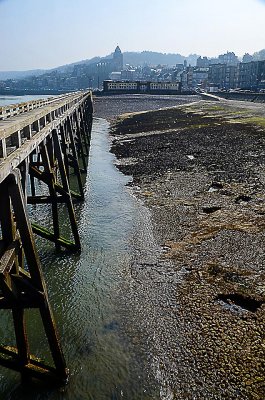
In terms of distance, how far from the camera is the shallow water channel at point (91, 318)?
27.2 feet

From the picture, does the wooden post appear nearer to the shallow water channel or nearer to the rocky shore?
the shallow water channel

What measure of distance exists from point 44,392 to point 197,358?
12.0ft

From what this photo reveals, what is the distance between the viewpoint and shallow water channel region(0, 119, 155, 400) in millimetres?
8297

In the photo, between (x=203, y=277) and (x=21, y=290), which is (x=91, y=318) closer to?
(x=21, y=290)

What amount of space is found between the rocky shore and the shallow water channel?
65 cm

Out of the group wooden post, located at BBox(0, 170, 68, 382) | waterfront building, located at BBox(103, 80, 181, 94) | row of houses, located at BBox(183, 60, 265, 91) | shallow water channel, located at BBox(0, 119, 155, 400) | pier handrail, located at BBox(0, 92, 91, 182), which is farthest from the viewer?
row of houses, located at BBox(183, 60, 265, 91)

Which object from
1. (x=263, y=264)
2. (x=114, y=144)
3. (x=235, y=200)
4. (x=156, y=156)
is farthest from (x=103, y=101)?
(x=263, y=264)

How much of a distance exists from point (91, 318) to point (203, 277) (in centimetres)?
403

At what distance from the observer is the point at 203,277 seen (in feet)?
40.2

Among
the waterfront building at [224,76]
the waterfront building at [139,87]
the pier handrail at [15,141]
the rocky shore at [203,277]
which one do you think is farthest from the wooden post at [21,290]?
the waterfront building at [224,76]

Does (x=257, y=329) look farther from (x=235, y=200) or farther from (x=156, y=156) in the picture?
(x=156, y=156)

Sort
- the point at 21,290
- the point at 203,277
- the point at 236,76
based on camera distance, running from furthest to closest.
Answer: the point at 236,76
the point at 203,277
the point at 21,290

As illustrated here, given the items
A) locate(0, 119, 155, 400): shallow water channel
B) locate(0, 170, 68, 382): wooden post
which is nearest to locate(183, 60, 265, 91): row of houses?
locate(0, 119, 155, 400): shallow water channel

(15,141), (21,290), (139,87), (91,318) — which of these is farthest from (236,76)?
(21,290)
